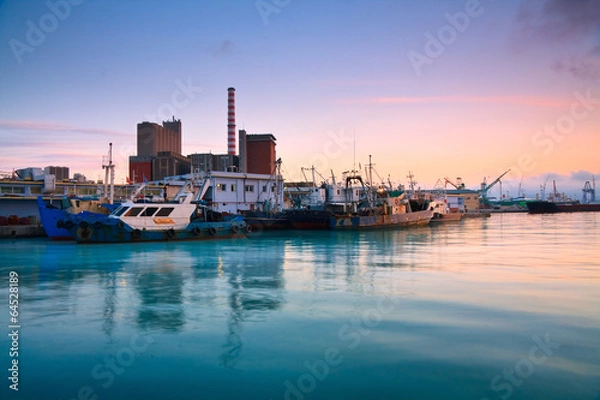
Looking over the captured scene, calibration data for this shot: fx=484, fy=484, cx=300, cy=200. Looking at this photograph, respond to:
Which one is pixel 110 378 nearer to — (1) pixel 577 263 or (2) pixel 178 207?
(1) pixel 577 263

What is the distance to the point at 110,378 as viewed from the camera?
7.12m

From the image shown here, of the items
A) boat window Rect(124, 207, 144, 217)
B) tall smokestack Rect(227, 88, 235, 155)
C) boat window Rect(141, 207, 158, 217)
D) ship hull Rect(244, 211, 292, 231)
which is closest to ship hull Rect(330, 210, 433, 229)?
ship hull Rect(244, 211, 292, 231)

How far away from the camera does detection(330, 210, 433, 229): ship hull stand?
149 feet

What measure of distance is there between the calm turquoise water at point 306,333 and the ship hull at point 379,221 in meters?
27.1

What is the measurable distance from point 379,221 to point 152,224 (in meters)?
25.1

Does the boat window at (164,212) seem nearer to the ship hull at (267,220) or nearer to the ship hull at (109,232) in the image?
the ship hull at (109,232)

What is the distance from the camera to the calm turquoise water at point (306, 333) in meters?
Answer: 6.80

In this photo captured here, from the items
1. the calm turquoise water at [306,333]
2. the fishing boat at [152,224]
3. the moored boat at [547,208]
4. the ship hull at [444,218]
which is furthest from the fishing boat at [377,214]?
the moored boat at [547,208]

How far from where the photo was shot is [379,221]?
48625 mm

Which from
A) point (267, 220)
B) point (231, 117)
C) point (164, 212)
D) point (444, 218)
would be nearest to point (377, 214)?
point (267, 220)

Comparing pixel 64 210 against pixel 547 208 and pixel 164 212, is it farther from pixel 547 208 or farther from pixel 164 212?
pixel 547 208

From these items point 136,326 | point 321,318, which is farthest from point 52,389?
point 321,318

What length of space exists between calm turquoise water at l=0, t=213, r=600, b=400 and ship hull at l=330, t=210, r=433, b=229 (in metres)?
27.1

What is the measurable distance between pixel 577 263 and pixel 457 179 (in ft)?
398
